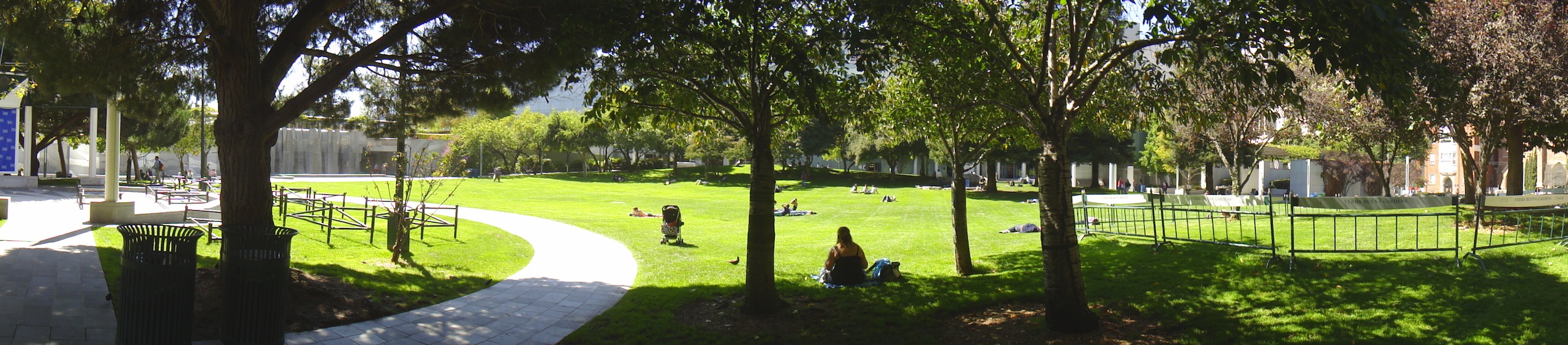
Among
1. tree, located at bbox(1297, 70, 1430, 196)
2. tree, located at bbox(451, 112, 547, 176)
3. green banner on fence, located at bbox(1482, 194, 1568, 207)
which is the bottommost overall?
green banner on fence, located at bbox(1482, 194, 1568, 207)

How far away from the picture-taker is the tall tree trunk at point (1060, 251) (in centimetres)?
704

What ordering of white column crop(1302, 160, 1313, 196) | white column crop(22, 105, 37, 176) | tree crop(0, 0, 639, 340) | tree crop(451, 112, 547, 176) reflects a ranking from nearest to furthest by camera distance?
tree crop(0, 0, 639, 340) → white column crop(22, 105, 37, 176) → white column crop(1302, 160, 1313, 196) → tree crop(451, 112, 547, 176)

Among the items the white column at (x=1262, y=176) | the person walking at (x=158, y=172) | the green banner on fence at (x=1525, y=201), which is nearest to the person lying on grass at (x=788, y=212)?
the green banner on fence at (x=1525, y=201)

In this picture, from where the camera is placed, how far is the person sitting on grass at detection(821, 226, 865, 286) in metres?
10.0

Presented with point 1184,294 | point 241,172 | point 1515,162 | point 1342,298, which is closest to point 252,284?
point 241,172

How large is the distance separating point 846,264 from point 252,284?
621 centimetres

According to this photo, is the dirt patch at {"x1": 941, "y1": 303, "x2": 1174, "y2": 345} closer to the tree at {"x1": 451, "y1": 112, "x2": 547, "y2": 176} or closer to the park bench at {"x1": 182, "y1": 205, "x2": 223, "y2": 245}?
the park bench at {"x1": 182, "y1": 205, "x2": 223, "y2": 245}

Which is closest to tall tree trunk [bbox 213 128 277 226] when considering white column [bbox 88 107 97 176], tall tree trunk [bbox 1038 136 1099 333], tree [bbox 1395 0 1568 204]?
tall tree trunk [bbox 1038 136 1099 333]

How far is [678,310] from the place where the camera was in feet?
28.7

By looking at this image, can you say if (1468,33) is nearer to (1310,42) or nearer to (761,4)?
(1310,42)

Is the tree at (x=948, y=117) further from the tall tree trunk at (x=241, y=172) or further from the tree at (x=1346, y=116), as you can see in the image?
the tall tree trunk at (x=241, y=172)

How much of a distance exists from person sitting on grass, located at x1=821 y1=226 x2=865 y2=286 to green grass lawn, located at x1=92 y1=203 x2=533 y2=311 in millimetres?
4509

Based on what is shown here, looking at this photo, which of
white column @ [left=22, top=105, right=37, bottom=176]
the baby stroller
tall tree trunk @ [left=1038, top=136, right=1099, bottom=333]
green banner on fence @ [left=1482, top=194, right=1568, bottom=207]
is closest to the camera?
tall tree trunk @ [left=1038, top=136, right=1099, bottom=333]

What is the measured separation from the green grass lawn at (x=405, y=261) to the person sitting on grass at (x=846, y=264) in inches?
178
